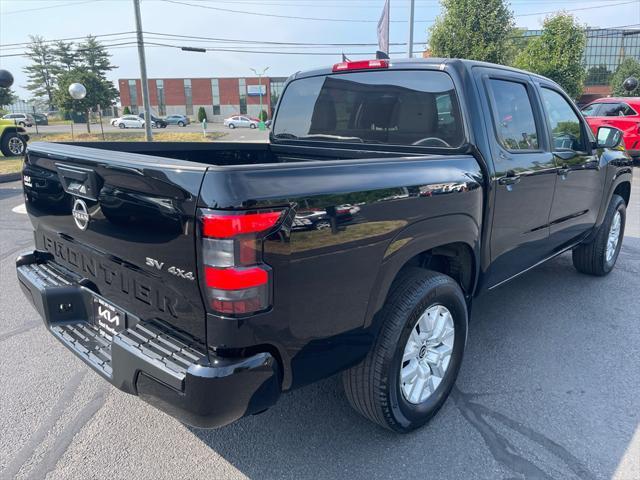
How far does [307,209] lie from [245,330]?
0.50 meters

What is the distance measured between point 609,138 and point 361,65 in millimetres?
2383

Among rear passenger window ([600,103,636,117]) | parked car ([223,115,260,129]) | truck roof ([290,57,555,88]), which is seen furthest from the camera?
parked car ([223,115,260,129])

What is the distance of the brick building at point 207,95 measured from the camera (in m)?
81.1

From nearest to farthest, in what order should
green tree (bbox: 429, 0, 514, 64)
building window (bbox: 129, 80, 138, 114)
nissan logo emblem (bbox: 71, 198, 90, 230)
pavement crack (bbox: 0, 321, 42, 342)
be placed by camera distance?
nissan logo emblem (bbox: 71, 198, 90, 230)
pavement crack (bbox: 0, 321, 42, 342)
green tree (bbox: 429, 0, 514, 64)
building window (bbox: 129, 80, 138, 114)

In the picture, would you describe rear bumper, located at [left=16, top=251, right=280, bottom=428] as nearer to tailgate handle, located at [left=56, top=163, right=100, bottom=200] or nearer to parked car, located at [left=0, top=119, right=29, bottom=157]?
tailgate handle, located at [left=56, top=163, right=100, bottom=200]

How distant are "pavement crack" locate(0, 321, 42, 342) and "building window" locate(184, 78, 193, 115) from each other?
281 feet

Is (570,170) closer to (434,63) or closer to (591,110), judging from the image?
(434,63)

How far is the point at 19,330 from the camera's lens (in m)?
3.73

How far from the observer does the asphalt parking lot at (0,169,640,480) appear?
231 cm

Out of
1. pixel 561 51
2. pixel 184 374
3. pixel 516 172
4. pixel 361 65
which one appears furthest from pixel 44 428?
pixel 561 51

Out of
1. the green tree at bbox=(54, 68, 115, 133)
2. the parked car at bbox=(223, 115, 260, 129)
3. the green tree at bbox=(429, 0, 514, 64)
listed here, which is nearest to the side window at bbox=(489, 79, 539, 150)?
the green tree at bbox=(429, 0, 514, 64)

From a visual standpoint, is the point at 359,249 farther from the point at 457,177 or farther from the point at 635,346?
the point at 635,346

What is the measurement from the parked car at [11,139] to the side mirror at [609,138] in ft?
52.8

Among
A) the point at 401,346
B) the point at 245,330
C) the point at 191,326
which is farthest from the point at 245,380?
the point at 401,346
